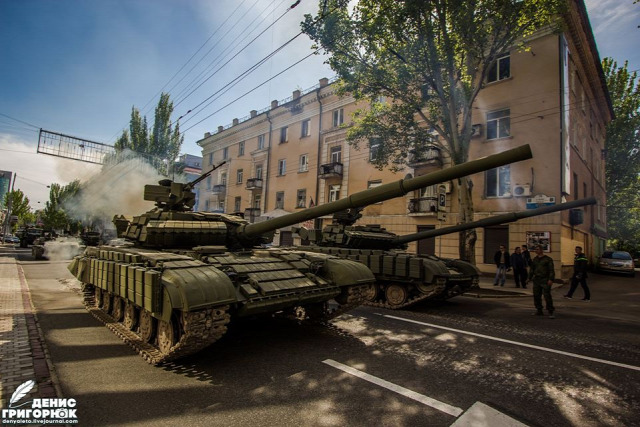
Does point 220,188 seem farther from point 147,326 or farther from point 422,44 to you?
point 147,326

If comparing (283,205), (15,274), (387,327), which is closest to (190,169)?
(283,205)

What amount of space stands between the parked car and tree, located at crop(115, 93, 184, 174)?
92.6 feet

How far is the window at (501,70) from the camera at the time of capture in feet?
55.8

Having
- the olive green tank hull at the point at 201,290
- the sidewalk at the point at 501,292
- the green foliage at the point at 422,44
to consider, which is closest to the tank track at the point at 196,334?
the olive green tank hull at the point at 201,290

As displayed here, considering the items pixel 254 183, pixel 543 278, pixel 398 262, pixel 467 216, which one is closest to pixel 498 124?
pixel 467 216

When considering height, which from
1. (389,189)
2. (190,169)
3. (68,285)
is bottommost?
(68,285)

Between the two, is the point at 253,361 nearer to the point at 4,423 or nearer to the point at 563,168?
the point at 4,423

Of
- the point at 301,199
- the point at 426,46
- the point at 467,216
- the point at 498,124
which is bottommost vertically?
the point at 467,216

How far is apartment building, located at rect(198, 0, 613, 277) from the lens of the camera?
15.4 m

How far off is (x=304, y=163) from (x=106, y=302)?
20.7 meters

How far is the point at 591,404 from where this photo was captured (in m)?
3.53

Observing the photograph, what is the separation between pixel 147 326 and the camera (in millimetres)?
5137

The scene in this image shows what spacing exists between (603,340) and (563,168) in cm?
1100

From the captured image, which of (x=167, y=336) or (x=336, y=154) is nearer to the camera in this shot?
(x=167, y=336)
